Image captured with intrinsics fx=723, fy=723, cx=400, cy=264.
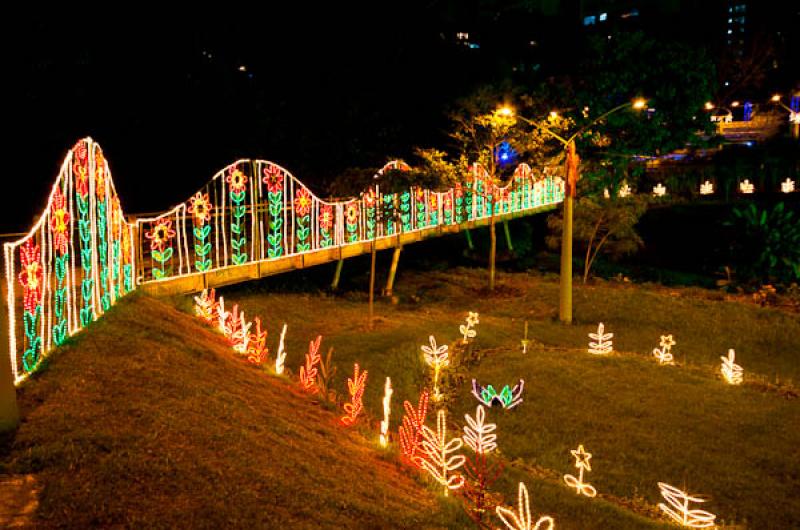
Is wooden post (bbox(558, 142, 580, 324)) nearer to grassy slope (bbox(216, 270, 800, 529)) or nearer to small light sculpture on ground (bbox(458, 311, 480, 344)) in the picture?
grassy slope (bbox(216, 270, 800, 529))

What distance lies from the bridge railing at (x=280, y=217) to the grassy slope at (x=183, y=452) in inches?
122

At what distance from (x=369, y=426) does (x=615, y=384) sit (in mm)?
4555

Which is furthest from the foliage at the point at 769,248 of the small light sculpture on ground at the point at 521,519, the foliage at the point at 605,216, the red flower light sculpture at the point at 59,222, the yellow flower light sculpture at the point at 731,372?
the red flower light sculpture at the point at 59,222

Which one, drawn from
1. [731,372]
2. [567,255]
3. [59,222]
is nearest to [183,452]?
[59,222]

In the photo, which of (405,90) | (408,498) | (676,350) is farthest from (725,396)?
(405,90)

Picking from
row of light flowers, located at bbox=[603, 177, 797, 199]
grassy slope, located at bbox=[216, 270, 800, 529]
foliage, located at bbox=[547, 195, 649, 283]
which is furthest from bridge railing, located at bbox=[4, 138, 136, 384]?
row of light flowers, located at bbox=[603, 177, 797, 199]

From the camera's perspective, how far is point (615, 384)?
10.4 meters

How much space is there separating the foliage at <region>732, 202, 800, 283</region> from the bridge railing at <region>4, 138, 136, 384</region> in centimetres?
1968

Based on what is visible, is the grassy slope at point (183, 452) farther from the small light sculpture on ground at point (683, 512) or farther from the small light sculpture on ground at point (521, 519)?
the small light sculpture on ground at point (683, 512)

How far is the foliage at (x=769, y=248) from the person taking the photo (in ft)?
72.5

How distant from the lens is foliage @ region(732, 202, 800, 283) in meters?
22.1

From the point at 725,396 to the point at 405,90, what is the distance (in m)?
16.5

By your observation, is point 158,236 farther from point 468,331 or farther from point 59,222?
point 468,331

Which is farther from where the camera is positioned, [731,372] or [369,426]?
[731,372]
